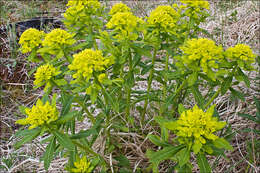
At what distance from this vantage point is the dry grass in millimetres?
3041

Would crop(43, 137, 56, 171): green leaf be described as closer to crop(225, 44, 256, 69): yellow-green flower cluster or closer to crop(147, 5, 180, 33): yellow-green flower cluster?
crop(147, 5, 180, 33): yellow-green flower cluster

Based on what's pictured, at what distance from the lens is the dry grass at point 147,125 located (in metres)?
3.04

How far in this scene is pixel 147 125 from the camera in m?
3.42

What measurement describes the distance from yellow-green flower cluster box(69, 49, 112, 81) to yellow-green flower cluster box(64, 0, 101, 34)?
72 cm

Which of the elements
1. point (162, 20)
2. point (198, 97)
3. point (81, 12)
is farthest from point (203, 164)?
point (81, 12)

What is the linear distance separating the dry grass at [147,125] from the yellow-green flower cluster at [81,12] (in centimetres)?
143

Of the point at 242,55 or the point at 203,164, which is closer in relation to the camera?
the point at 203,164

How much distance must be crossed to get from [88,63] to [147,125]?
1.62 meters

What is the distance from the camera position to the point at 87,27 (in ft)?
9.80

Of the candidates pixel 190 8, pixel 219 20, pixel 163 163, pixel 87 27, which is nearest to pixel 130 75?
pixel 87 27

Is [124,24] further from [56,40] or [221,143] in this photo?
[221,143]

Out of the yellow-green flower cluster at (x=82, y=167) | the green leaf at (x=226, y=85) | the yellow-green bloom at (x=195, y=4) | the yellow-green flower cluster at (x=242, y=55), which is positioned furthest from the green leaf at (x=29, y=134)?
the yellow-green bloom at (x=195, y=4)

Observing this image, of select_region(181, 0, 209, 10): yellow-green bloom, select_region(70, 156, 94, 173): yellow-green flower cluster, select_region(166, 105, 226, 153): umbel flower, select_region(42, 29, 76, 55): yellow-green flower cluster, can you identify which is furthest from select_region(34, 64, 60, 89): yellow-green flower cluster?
select_region(181, 0, 209, 10): yellow-green bloom

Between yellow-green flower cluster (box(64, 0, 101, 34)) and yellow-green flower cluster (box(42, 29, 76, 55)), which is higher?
yellow-green flower cluster (box(64, 0, 101, 34))
